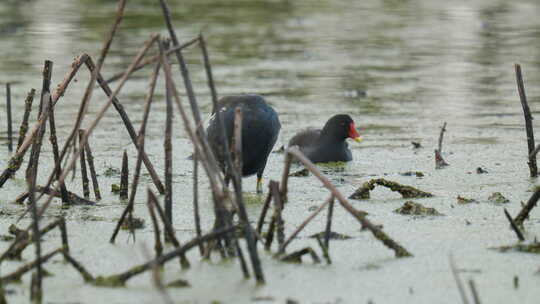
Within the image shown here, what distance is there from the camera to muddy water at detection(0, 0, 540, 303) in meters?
3.53

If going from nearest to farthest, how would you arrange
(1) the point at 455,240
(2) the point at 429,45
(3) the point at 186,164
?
(1) the point at 455,240
(3) the point at 186,164
(2) the point at 429,45

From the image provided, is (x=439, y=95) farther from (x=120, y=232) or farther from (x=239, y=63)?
(x=120, y=232)

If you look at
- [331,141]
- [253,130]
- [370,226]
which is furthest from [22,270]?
[331,141]

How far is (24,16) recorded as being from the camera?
16.3m

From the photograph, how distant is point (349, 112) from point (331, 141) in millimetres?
1737

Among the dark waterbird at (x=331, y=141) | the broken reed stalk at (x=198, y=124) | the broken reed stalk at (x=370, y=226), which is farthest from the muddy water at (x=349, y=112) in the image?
the broken reed stalk at (x=198, y=124)

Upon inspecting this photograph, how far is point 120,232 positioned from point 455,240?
4.56 feet

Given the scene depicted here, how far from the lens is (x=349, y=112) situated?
28.1 ft

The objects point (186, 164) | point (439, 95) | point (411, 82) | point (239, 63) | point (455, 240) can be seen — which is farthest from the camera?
point (239, 63)

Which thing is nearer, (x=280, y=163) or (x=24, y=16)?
→ (x=280, y=163)

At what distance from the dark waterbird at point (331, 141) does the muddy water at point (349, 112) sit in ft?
0.55

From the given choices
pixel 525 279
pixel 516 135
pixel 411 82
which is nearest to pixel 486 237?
pixel 525 279

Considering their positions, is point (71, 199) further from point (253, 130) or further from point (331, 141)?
point (331, 141)

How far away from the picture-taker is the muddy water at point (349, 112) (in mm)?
3527
